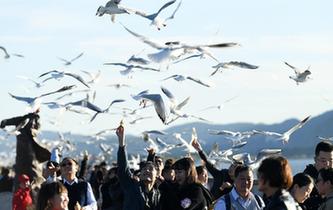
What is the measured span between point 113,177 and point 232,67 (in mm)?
2465

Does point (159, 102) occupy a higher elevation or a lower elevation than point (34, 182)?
higher

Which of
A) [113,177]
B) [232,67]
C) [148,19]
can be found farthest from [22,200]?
[232,67]

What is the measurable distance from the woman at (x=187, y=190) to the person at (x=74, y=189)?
1.27 metres

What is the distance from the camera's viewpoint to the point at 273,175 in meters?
9.09

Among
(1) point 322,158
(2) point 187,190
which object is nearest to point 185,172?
(2) point 187,190

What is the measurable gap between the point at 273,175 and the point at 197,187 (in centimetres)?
272

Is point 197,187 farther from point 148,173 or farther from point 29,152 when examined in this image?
point 29,152

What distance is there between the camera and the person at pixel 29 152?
2023 centimetres

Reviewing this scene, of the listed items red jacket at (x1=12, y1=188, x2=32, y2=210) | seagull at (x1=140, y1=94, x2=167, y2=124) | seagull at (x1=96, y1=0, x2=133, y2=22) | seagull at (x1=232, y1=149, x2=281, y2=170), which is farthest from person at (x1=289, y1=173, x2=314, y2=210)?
seagull at (x1=232, y1=149, x2=281, y2=170)

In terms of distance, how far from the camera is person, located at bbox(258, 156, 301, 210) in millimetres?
8945

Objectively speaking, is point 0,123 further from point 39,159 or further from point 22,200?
point 22,200

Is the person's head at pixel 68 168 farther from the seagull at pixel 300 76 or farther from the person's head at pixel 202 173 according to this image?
the seagull at pixel 300 76

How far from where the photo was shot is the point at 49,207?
9.01 meters

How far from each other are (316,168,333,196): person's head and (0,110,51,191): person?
31.0 feet
